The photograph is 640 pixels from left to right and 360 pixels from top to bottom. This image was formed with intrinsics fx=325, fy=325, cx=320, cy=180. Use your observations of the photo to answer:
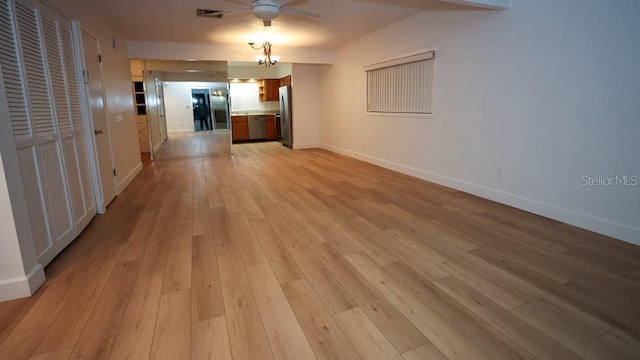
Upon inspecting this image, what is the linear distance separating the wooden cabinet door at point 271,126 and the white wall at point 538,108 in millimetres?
6030

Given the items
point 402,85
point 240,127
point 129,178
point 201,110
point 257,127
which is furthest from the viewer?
point 201,110

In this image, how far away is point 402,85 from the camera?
5.31 m

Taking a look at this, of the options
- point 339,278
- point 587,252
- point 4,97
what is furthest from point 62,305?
point 587,252

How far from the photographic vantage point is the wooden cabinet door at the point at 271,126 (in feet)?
34.6

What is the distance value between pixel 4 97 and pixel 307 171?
4215 millimetres

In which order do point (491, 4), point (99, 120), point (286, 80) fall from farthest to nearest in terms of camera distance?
point (286, 80) < point (99, 120) < point (491, 4)

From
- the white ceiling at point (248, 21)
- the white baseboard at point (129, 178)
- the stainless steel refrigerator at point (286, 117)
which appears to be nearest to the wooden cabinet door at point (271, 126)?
the stainless steel refrigerator at point (286, 117)

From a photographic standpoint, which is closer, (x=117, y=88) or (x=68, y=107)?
(x=68, y=107)

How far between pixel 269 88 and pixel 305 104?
2.51 meters

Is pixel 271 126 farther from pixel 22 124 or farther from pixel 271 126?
pixel 22 124

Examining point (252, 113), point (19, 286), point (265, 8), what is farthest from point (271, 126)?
point (19, 286)

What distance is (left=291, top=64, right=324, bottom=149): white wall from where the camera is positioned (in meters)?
8.50

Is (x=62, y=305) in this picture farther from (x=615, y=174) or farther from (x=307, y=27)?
(x=307, y=27)

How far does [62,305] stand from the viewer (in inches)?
75.2
